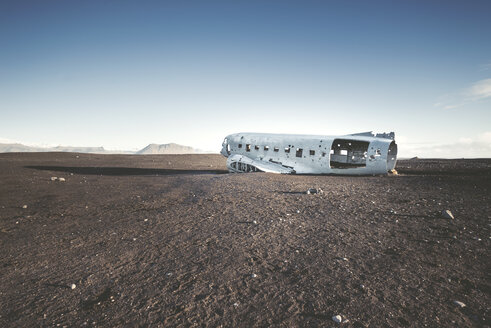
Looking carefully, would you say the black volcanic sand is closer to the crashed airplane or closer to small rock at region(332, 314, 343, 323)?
small rock at region(332, 314, 343, 323)

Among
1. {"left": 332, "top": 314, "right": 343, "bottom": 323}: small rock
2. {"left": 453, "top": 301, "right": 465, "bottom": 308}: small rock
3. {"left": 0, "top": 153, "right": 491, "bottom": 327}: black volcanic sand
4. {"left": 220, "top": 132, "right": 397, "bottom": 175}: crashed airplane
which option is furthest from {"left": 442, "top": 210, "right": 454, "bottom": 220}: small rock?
{"left": 220, "top": 132, "right": 397, "bottom": 175}: crashed airplane

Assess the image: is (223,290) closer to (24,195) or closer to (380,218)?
(380,218)

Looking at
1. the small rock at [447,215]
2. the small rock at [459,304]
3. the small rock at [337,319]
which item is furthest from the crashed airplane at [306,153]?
the small rock at [337,319]

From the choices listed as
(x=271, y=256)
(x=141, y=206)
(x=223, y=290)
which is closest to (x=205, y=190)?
(x=141, y=206)

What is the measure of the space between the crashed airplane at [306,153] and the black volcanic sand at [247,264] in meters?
7.96

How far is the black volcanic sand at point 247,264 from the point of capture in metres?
3.00

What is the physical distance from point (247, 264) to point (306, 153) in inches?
582

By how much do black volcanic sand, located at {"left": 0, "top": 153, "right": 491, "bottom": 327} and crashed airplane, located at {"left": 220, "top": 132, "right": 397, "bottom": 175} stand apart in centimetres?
796

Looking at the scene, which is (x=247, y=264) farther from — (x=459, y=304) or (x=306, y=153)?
(x=306, y=153)

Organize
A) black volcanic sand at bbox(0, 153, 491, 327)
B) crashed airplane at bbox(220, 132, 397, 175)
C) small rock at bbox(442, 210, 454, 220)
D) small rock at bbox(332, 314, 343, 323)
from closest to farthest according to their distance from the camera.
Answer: small rock at bbox(332, 314, 343, 323) < black volcanic sand at bbox(0, 153, 491, 327) < small rock at bbox(442, 210, 454, 220) < crashed airplane at bbox(220, 132, 397, 175)

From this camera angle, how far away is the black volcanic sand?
3.00 meters

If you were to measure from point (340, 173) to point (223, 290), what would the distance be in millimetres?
16040

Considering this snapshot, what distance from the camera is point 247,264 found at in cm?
421

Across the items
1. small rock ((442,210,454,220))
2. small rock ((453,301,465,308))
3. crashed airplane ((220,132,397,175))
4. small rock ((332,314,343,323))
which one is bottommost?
small rock ((332,314,343,323))
